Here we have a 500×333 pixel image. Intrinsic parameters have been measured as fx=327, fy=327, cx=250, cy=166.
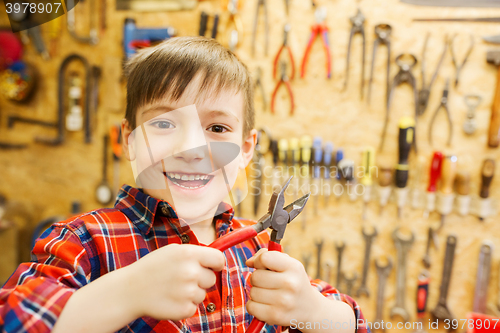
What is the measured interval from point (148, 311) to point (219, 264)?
10cm

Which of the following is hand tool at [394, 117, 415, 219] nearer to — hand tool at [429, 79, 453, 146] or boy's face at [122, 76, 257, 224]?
hand tool at [429, 79, 453, 146]

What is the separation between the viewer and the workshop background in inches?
53.6

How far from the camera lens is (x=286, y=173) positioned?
150 cm

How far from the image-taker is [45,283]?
1.36 ft

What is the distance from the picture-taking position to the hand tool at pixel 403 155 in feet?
4.47

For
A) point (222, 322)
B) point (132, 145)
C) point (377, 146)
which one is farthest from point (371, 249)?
point (132, 145)

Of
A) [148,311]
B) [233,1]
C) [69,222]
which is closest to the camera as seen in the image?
[148,311]

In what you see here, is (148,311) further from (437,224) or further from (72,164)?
(72,164)

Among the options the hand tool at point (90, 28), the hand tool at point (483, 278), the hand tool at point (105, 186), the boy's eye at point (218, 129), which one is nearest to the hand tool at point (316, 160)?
the hand tool at point (483, 278)

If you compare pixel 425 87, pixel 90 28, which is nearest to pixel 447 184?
pixel 425 87

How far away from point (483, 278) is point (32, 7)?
2.53 m

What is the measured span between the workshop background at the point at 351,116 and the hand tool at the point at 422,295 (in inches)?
1.1

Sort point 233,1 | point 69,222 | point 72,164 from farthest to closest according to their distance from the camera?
1. point 72,164
2. point 233,1
3. point 69,222

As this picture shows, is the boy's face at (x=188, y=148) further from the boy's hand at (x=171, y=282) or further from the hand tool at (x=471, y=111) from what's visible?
the hand tool at (x=471, y=111)
